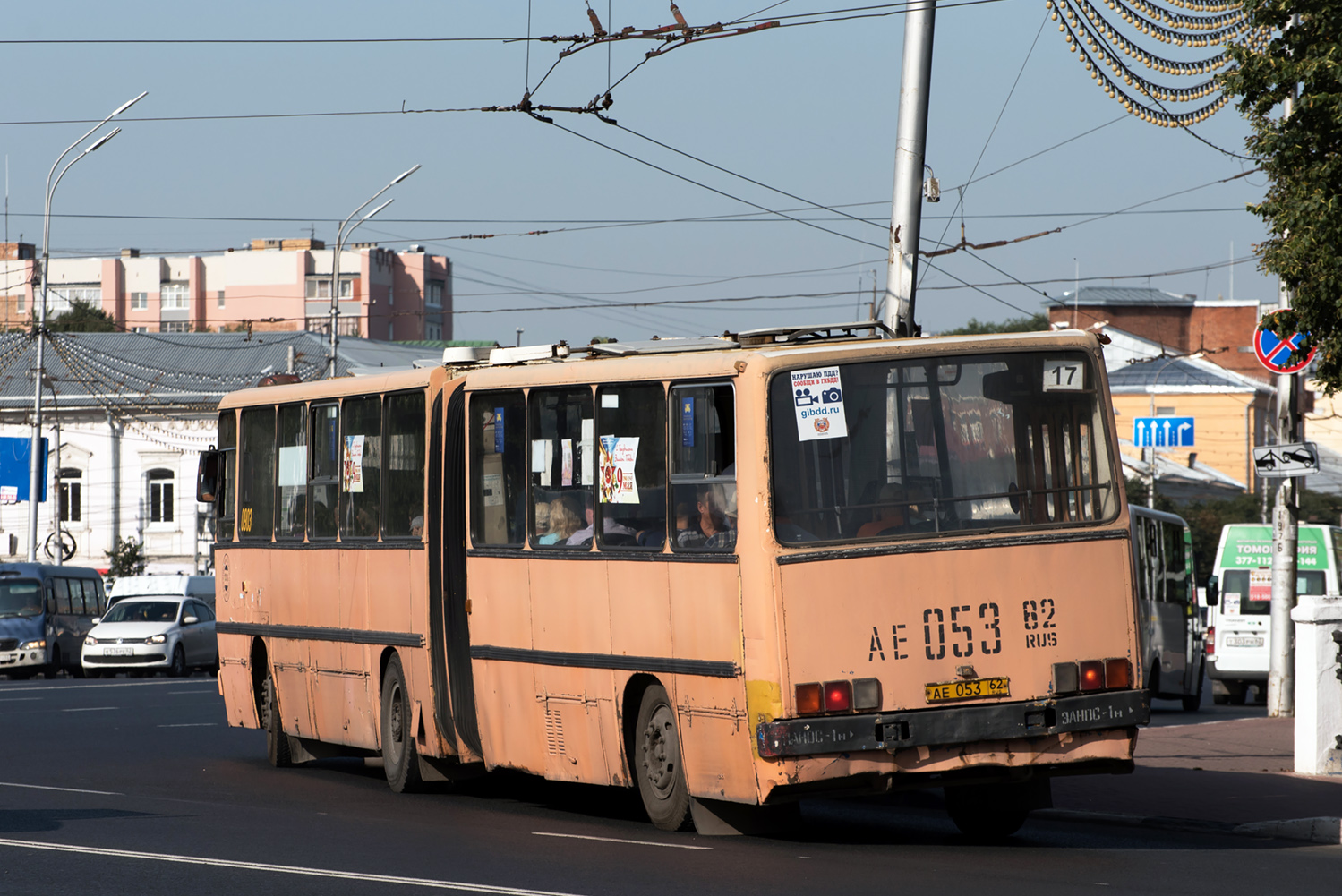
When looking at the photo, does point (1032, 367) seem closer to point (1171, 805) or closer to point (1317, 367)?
point (1171, 805)

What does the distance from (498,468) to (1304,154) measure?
6.45 m

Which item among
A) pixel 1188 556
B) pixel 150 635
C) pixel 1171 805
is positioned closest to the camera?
pixel 1171 805

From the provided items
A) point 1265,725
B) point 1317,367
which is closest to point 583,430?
point 1317,367

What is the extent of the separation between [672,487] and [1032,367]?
2.19 m

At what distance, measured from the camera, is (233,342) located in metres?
74.3

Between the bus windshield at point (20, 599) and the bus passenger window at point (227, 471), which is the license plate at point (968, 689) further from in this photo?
the bus windshield at point (20, 599)

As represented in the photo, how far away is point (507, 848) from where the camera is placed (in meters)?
11.2

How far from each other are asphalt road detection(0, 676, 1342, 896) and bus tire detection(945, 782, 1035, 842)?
20cm

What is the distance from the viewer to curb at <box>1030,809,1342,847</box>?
468 inches

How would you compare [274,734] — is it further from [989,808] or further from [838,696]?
[838,696]

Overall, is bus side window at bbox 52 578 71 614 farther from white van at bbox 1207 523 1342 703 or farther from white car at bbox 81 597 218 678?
white van at bbox 1207 523 1342 703

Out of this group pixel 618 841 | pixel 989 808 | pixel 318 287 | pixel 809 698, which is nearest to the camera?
pixel 809 698

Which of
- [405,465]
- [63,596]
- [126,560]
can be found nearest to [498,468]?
[405,465]

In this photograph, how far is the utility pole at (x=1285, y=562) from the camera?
22500mm
